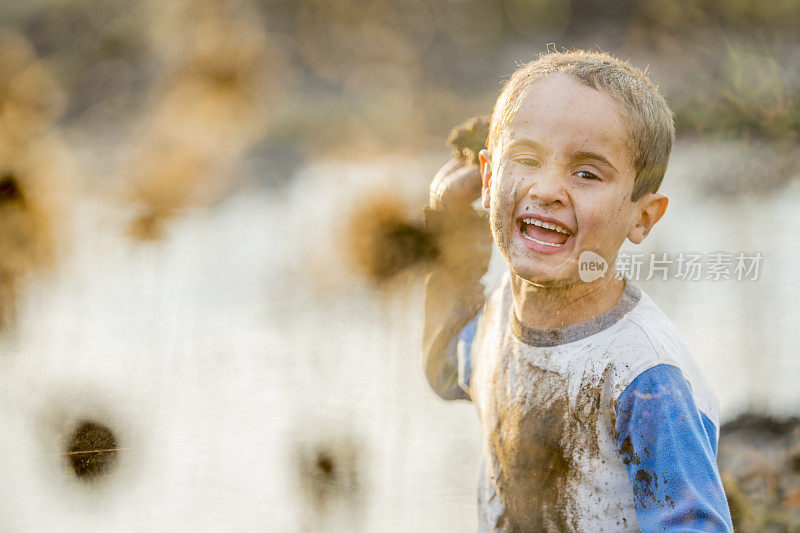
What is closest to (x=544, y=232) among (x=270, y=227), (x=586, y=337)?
(x=586, y=337)

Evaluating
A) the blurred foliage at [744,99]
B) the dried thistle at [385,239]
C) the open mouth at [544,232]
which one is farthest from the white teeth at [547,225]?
the blurred foliage at [744,99]

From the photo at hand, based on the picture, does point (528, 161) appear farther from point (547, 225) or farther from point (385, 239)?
point (385, 239)

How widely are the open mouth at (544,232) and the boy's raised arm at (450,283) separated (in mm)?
182

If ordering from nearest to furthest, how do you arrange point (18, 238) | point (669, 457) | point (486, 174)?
point (669, 457), point (486, 174), point (18, 238)

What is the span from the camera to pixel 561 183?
0.55 meters

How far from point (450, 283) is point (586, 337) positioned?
22cm

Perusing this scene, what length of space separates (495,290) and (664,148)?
0.81 feet

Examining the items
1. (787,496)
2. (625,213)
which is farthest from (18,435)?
(787,496)

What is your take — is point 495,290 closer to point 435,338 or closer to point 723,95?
point 435,338

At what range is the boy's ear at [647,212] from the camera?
596mm

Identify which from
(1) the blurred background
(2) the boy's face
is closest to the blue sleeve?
(2) the boy's face

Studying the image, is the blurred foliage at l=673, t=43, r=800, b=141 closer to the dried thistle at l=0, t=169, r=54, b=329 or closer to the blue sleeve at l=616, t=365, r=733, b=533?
the blue sleeve at l=616, t=365, r=733, b=533

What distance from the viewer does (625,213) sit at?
580mm

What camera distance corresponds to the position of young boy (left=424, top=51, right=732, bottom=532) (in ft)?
1.80
